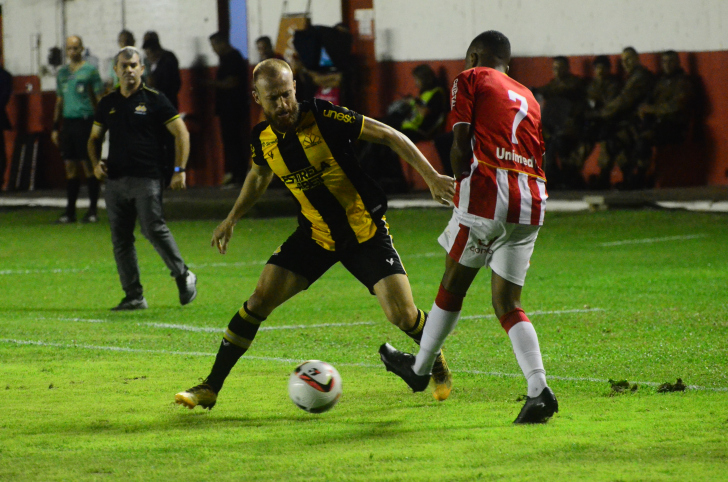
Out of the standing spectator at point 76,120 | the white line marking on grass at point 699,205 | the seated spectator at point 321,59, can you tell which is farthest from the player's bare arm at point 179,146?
the seated spectator at point 321,59

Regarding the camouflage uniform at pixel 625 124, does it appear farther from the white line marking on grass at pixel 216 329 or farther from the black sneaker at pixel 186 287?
the white line marking on grass at pixel 216 329

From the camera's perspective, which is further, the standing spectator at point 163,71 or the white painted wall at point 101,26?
the white painted wall at point 101,26

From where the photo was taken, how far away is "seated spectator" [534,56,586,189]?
68.6 ft

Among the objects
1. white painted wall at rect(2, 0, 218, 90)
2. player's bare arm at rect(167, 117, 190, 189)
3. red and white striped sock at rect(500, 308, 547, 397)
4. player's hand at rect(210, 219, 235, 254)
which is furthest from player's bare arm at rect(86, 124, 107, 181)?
white painted wall at rect(2, 0, 218, 90)

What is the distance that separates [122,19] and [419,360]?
71.4 ft

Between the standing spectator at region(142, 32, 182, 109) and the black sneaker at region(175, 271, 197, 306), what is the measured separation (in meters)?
12.2

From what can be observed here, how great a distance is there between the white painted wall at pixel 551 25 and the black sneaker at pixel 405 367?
15037 mm

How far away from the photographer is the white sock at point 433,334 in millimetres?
6367

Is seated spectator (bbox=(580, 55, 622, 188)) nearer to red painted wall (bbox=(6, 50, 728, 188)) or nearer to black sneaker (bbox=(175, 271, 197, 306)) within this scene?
red painted wall (bbox=(6, 50, 728, 188))

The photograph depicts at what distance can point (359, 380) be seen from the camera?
7.47 meters

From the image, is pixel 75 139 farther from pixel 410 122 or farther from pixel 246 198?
pixel 246 198

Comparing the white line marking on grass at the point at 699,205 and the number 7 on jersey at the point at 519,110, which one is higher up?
the number 7 on jersey at the point at 519,110

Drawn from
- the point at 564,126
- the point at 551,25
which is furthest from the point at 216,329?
the point at 551,25

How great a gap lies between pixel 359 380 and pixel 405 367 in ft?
2.58
